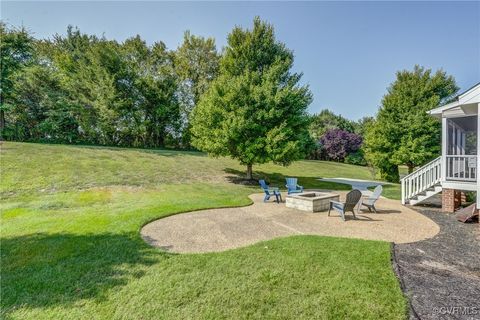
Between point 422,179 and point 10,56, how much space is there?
33.5 meters

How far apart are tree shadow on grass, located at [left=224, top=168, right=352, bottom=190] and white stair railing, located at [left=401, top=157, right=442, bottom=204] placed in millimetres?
5475

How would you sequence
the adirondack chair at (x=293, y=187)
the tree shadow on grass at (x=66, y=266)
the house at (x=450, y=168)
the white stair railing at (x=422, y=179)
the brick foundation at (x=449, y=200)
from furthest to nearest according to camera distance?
the adirondack chair at (x=293, y=187)
the white stair railing at (x=422, y=179)
the brick foundation at (x=449, y=200)
the house at (x=450, y=168)
the tree shadow on grass at (x=66, y=266)

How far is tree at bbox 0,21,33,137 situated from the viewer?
71.0 feet

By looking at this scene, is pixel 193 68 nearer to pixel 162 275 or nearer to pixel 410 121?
pixel 410 121

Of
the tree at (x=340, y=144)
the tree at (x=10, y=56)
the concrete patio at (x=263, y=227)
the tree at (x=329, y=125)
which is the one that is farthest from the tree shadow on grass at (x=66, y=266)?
the tree at (x=329, y=125)

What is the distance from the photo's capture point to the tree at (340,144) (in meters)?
37.7

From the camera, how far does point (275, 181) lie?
1850 cm

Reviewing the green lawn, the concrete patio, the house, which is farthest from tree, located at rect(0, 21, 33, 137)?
the house

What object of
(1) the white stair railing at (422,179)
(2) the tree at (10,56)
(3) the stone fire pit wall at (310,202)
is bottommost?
(3) the stone fire pit wall at (310,202)

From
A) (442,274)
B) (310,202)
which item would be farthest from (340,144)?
(442,274)

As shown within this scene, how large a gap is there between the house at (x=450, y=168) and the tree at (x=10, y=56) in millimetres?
31893

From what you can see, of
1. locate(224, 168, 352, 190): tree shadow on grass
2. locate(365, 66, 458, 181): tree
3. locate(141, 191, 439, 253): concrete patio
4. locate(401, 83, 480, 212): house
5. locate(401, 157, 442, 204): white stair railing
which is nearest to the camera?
locate(141, 191, 439, 253): concrete patio

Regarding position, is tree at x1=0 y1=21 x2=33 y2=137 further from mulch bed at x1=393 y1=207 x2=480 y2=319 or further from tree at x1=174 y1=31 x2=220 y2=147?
mulch bed at x1=393 y1=207 x2=480 y2=319

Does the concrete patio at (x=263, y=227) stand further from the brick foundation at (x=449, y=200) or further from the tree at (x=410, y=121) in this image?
the tree at (x=410, y=121)
